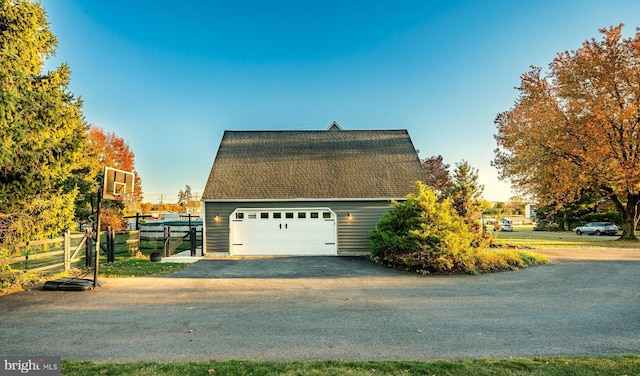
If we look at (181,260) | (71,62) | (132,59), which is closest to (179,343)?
(71,62)

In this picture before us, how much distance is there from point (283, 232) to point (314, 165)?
4.16m

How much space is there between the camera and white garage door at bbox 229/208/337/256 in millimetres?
15242

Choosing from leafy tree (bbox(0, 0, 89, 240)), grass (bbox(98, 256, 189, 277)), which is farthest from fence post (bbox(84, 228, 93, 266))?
leafy tree (bbox(0, 0, 89, 240))

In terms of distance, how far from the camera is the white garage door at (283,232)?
15242 mm

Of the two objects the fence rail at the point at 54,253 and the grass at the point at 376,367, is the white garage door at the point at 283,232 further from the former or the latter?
the grass at the point at 376,367

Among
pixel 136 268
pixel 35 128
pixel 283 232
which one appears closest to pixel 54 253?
pixel 136 268

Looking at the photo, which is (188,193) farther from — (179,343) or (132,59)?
(179,343)

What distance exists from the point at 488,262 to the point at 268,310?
8460 millimetres

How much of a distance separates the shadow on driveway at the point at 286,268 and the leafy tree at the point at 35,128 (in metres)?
3.98

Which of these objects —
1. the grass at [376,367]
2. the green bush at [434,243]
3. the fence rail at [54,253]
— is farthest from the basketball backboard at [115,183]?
the green bush at [434,243]

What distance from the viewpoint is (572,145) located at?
2083 cm

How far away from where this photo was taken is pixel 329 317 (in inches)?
241

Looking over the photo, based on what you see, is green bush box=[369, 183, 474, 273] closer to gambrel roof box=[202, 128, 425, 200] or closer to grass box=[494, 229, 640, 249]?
gambrel roof box=[202, 128, 425, 200]

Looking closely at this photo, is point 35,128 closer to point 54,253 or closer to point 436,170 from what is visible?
point 54,253
